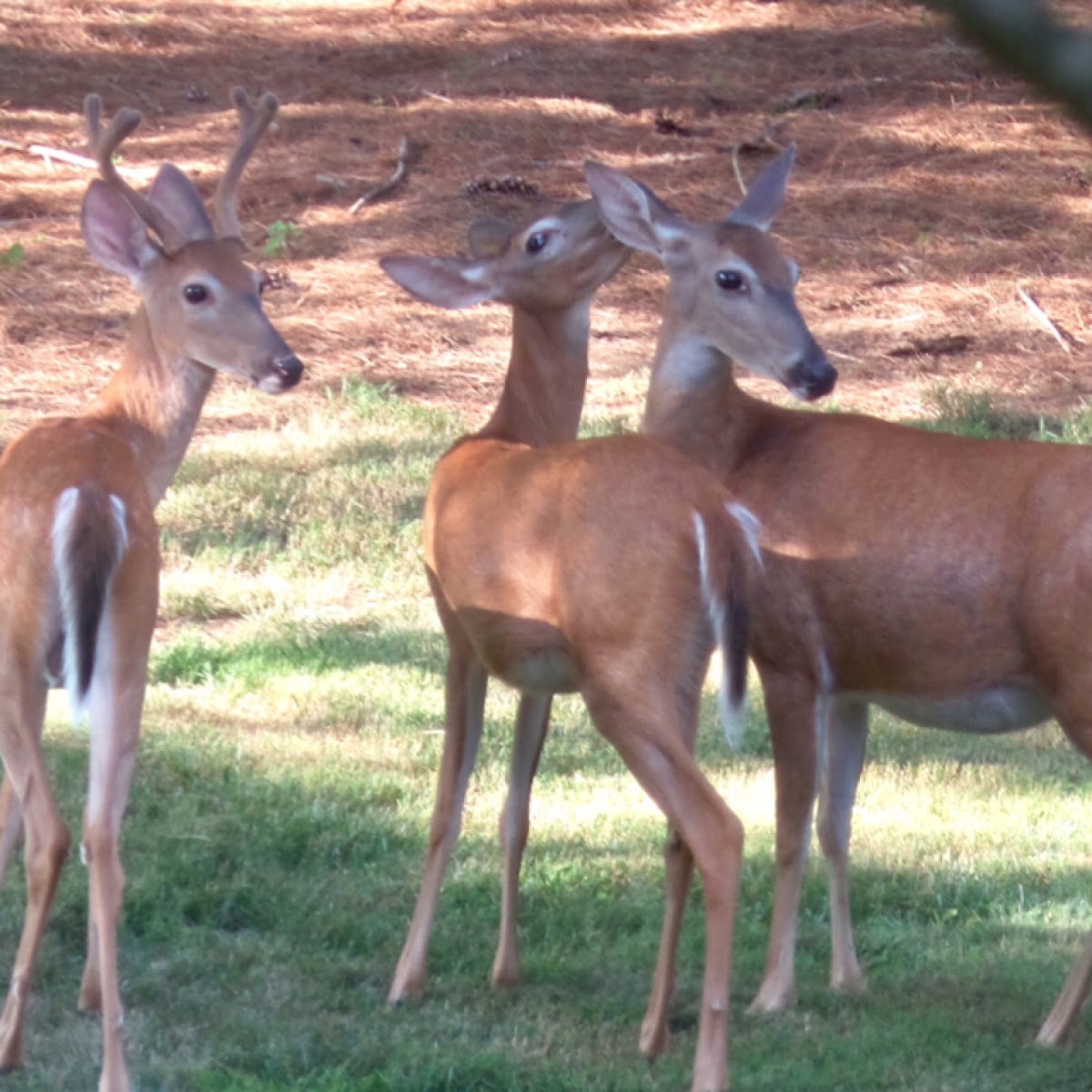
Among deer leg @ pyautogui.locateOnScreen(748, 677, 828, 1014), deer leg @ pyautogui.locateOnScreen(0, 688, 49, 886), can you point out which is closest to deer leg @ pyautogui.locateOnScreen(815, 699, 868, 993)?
deer leg @ pyautogui.locateOnScreen(748, 677, 828, 1014)

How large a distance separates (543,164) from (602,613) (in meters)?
9.75

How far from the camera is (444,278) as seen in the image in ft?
18.1

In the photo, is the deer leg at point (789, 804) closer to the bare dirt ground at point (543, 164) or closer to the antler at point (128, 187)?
the antler at point (128, 187)

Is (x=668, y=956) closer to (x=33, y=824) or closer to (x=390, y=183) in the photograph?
(x=33, y=824)

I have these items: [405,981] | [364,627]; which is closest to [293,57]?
[364,627]

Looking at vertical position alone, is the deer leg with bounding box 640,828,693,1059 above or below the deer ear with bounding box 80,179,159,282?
below

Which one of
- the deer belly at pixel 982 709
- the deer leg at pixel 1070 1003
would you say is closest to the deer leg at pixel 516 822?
the deer belly at pixel 982 709

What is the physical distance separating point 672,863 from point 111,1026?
4.50 ft

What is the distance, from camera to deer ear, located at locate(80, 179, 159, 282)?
5531 mm

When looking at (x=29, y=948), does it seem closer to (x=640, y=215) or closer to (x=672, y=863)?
(x=672, y=863)

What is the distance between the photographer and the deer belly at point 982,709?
449 centimetres

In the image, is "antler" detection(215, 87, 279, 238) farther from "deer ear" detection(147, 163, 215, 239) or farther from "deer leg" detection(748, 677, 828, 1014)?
"deer leg" detection(748, 677, 828, 1014)

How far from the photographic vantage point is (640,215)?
5.37 metres

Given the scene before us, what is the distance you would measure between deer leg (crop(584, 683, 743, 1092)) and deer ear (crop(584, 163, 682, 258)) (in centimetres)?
171
